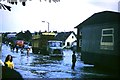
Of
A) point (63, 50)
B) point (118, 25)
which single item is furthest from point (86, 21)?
point (63, 50)

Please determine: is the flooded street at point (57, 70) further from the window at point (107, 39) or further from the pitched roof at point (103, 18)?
the pitched roof at point (103, 18)

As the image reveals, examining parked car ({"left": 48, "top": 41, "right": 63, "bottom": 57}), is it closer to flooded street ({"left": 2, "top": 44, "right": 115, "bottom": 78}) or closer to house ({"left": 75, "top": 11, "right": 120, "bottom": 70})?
flooded street ({"left": 2, "top": 44, "right": 115, "bottom": 78})

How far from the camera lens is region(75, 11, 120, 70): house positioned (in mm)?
14680

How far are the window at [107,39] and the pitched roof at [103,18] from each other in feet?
1.95

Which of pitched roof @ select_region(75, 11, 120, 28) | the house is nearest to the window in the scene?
the house

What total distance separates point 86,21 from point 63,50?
10990 millimetres

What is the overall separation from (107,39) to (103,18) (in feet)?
4.50

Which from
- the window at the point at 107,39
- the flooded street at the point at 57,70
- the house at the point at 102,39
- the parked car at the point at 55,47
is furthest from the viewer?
the parked car at the point at 55,47

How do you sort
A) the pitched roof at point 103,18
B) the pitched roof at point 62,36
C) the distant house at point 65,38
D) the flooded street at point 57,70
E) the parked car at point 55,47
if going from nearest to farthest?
the pitched roof at point 103,18, the flooded street at point 57,70, the parked car at point 55,47, the distant house at point 65,38, the pitched roof at point 62,36

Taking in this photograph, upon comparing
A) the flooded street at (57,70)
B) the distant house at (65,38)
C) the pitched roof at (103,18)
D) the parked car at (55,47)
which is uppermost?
the pitched roof at (103,18)

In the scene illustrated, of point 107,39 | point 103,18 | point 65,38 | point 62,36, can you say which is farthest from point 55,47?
point 107,39

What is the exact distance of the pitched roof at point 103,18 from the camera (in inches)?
598

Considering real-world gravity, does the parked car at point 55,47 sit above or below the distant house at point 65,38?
below

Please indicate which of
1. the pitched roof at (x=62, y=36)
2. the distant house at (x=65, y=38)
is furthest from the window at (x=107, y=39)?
the pitched roof at (x=62, y=36)
